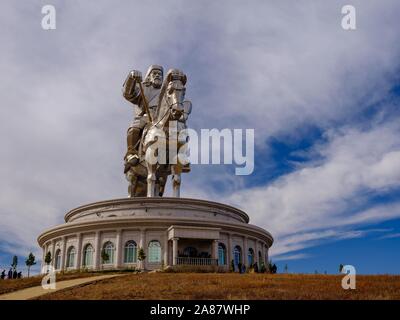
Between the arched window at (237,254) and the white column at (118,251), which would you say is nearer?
the white column at (118,251)

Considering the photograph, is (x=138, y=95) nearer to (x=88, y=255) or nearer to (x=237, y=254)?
(x=88, y=255)

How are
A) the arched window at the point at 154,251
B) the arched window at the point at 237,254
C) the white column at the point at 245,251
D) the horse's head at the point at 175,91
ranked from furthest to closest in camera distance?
the horse's head at the point at 175,91
the white column at the point at 245,251
the arched window at the point at 237,254
the arched window at the point at 154,251

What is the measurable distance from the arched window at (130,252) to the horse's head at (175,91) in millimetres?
11968

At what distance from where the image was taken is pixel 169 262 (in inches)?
1432

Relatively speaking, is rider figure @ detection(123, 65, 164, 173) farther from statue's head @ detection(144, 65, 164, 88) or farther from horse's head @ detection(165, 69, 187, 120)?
horse's head @ detection(165, 69, 187, 120)

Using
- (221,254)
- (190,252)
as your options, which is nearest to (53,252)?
(190,252)

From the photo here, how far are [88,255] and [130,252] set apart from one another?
4049 millimetres

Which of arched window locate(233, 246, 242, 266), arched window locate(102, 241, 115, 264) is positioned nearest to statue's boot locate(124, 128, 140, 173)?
arched window locate(102, 241, 115, 264)

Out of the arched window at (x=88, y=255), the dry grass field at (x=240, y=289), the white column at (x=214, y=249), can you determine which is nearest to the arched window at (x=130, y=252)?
the arched window at (x=88, y=255)

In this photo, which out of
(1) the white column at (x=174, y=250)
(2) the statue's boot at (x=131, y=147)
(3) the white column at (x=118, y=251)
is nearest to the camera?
(1) the white column at (x=174, y=250)

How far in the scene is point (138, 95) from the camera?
4869 centimetres

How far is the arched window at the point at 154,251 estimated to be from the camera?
37.2 metres

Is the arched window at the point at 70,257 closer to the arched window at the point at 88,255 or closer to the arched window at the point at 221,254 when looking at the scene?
the arched window at the point at 88,255
